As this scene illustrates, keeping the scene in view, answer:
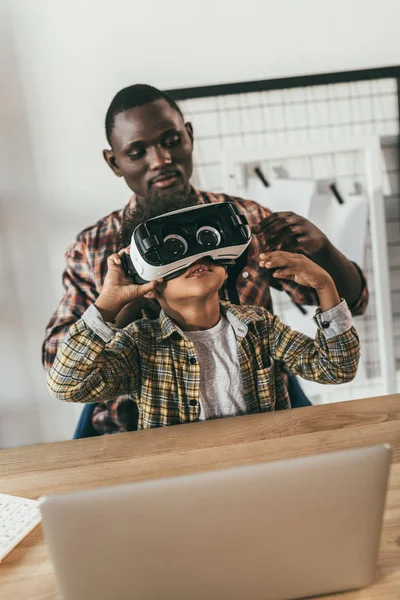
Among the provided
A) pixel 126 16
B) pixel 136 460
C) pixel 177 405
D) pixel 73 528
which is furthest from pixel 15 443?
pixel 73 528

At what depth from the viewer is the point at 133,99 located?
6.42ft

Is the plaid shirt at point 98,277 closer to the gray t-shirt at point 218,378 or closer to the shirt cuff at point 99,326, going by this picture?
the gray t-shirt at point 218,378

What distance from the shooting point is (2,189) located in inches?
79.9

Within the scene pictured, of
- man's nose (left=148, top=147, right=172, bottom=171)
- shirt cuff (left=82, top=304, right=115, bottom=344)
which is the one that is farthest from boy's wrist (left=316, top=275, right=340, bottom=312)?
man's nose (left=148, top=147, right=172, bottom=171)

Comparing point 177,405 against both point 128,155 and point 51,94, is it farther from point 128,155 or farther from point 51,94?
point 51,94

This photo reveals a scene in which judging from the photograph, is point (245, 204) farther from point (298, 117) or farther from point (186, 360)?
point (186, 360)

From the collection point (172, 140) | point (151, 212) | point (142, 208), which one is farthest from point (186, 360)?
point (172, 140)

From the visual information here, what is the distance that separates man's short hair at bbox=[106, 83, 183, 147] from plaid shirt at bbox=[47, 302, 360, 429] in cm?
70

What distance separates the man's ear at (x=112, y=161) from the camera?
1.99 metres

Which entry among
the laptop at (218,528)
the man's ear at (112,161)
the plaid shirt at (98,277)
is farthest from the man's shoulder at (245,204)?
the laptop at (218,528)

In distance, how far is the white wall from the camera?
1963 millimetres

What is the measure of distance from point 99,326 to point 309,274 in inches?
21.3

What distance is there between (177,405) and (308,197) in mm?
856

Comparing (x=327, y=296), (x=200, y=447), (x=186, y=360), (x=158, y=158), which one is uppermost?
(x=158, y=158)
